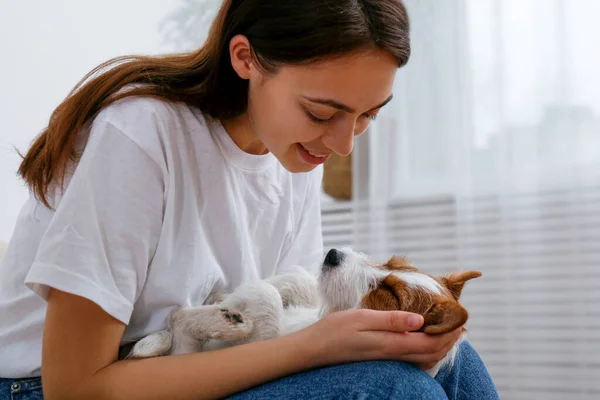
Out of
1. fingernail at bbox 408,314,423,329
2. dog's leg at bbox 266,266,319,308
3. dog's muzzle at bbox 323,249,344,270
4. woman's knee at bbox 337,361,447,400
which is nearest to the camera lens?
woman's knee at bbox 337,361,447,400

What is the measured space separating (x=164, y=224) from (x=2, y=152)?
2.20m

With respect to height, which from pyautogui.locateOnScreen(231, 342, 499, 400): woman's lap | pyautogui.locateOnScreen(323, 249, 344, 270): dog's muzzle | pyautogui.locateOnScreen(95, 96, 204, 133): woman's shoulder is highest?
pyautogui.locateOnScreen(95, 96, 204, 133): woman's shoulder

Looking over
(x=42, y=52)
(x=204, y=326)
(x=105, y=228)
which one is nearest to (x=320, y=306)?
(x=204, y=326)

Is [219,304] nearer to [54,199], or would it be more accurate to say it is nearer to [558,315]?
[54,199]

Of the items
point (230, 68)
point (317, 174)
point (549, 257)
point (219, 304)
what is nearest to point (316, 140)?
point (230, 68)

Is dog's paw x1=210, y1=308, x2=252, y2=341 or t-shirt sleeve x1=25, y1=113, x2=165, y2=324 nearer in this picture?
t-shirt sleeve x1=25, y1=113, x2=165, y2=324

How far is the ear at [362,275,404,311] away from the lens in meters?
1.29

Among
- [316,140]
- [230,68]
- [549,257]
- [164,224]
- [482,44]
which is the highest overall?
[482,44]

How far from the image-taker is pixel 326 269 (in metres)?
1.36

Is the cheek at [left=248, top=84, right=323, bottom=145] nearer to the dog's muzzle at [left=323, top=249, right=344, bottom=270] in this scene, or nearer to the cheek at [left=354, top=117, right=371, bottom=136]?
the cheek at [left=354, top=117, right=371, bottom=136]

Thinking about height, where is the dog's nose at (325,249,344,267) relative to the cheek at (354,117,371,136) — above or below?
below

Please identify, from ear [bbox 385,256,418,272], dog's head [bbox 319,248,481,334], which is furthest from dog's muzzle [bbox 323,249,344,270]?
ear [bbox 385,256,418,272]

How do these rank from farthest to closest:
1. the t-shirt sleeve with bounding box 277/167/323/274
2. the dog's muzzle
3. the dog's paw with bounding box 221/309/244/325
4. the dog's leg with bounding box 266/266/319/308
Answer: the t-shirt sleeve with bounding box 277/167/323/274 → the dog's leg with bounding box 266/266/319/308 → the dog's muzzle → the dog's paw with bounding box 221/309/244/325

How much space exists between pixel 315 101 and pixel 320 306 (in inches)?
17.9
